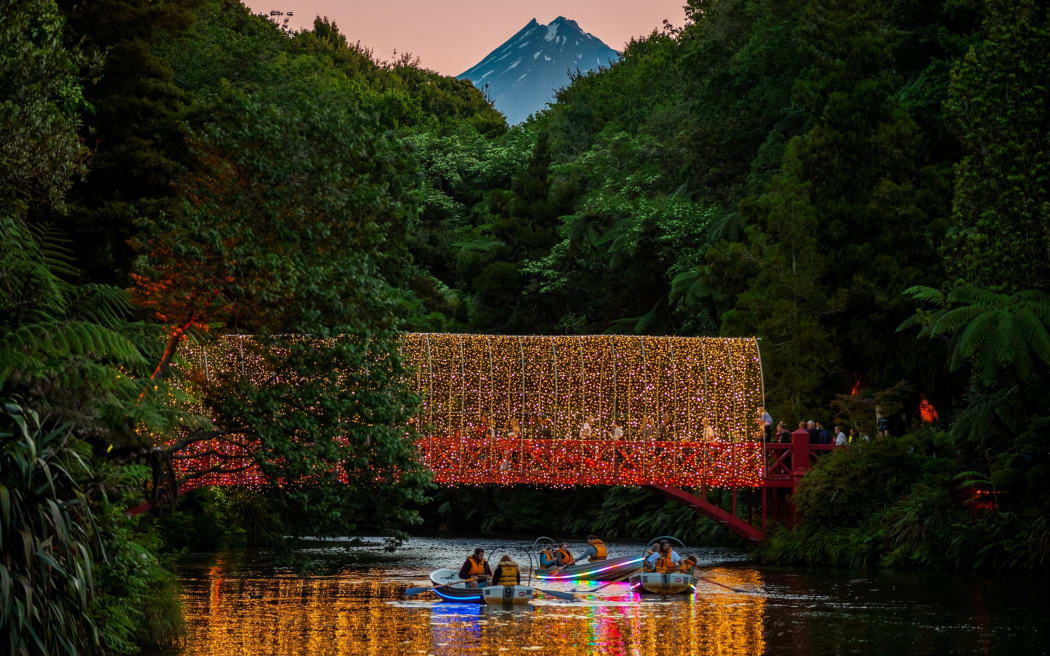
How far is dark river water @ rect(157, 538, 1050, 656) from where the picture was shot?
22.4m

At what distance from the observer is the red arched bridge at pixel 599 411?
1540 inches

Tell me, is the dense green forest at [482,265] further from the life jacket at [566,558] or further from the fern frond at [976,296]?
the life jacket at [566,558]

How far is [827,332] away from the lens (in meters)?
43.3

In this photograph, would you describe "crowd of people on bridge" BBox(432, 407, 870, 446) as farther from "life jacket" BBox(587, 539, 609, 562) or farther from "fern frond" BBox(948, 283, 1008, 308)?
"fern frond" BBox(948, 283, 1008, 308)

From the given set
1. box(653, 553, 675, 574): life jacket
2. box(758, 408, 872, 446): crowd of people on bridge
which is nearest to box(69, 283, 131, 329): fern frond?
box(653, 553, 675, 574): life jacket

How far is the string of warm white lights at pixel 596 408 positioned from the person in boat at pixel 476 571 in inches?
339

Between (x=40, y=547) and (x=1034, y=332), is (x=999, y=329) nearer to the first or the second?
(x=1034, y=332)

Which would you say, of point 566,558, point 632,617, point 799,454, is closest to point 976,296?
point 632,617

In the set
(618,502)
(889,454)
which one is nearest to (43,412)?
(889,454)

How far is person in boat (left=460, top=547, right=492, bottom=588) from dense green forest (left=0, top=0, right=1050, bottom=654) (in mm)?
4195

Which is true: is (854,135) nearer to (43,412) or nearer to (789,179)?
(789,179)

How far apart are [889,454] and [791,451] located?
11.5 ft

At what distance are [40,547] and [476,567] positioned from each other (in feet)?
53.5

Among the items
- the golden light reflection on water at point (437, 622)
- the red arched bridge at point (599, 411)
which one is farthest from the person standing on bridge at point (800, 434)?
the golden light reflection on water at point (437, 622)
